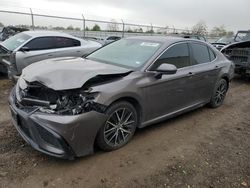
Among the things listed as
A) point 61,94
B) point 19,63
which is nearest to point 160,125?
point 61,94

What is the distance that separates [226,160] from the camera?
3.73 m

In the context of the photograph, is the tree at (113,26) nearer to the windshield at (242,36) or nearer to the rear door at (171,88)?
the windshield at (242,36)

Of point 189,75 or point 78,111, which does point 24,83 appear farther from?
point 189,75

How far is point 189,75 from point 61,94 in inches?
95.4

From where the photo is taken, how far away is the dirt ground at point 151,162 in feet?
10.2

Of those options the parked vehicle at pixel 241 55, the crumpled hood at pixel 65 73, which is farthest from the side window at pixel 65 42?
the parked vehicle at pixel 241 55

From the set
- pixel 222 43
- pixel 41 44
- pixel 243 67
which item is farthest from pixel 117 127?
pixel 222 43

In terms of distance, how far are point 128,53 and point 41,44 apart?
395 cm

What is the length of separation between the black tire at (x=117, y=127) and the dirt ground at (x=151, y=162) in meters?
0.13

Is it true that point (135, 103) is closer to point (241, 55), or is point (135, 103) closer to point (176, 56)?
point (176, 56)

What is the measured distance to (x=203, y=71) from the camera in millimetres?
5051

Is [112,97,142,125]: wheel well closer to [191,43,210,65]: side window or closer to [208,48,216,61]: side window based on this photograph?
[191,43,210,65]: side window

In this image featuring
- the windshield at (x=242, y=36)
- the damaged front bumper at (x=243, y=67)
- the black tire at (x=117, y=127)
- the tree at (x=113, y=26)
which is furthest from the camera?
the tree at (x=113, y=26)

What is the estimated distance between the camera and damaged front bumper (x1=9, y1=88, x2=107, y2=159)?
3.04 meters
